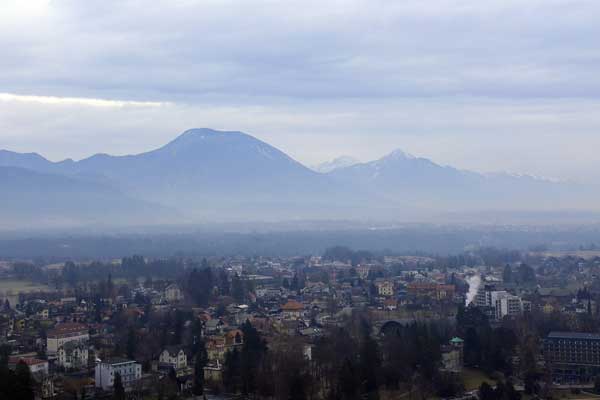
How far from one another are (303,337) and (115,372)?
7.77 m

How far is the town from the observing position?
24.7 m

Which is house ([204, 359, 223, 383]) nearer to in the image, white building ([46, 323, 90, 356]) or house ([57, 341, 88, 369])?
house ([57, 341, 88, 369])

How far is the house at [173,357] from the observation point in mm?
28391

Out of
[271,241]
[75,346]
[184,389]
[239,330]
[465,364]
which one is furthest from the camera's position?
[271,241]

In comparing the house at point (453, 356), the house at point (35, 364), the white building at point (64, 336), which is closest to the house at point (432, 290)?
the house at point (453, 356)

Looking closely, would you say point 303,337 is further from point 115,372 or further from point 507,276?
point 507,276

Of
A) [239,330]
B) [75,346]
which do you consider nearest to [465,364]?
[239,330]

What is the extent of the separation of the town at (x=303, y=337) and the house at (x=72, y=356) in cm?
5

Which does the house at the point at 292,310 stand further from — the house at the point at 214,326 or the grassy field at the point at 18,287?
the grassy field at the point at 18,287

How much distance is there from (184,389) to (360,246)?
67420 mm

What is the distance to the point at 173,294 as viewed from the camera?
46000mm

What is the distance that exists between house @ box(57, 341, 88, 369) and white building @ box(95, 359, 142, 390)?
8.85 feet

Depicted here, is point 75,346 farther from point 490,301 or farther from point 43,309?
point 490,301

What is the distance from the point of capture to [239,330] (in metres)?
32.8
